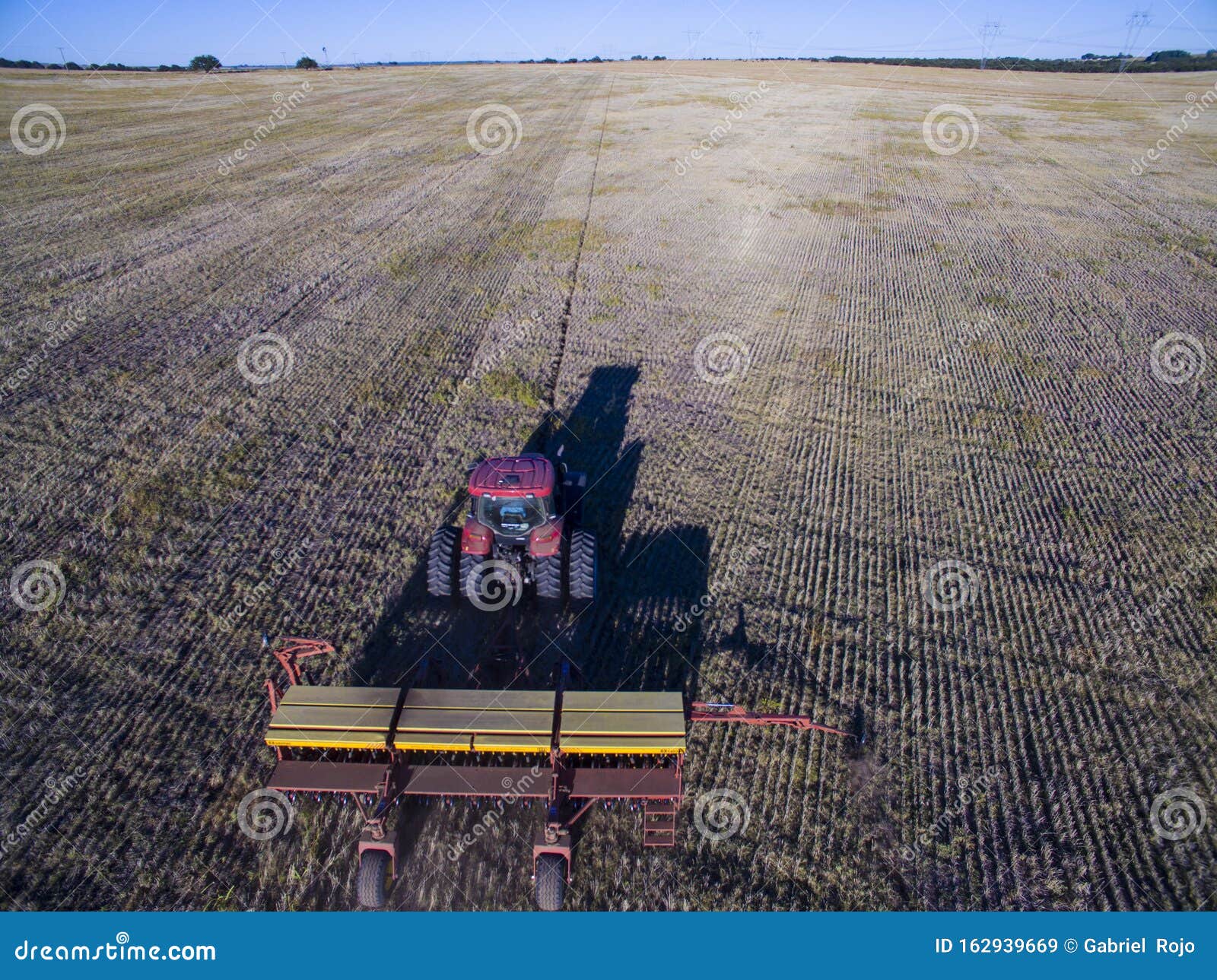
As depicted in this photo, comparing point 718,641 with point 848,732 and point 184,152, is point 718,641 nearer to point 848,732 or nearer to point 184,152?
point 848,732

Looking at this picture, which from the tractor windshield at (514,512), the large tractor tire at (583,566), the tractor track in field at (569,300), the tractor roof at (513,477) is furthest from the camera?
the tractor track in field at (569,300)

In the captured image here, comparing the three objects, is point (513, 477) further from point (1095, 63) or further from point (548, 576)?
point (1095, 63)

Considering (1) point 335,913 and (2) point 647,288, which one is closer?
(1) point 335,913

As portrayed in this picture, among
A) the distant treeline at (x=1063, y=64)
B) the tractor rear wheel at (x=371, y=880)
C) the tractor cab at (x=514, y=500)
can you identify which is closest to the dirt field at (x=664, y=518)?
the tractor rear wheel at (x=371, y=880)

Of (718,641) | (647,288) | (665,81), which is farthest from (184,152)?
(665,81)

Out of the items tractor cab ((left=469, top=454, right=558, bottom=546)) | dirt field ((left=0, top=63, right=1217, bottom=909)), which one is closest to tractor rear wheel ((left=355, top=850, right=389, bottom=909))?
dirt field ((left=0, top=63, right=1217, bottom=909))

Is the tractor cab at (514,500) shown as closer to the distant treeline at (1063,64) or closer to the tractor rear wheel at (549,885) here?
the tractor rear wheel at (549,885)

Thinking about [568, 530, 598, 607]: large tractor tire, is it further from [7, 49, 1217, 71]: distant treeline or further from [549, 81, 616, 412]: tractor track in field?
[7, 49, 1217, 71]: distant treeline
